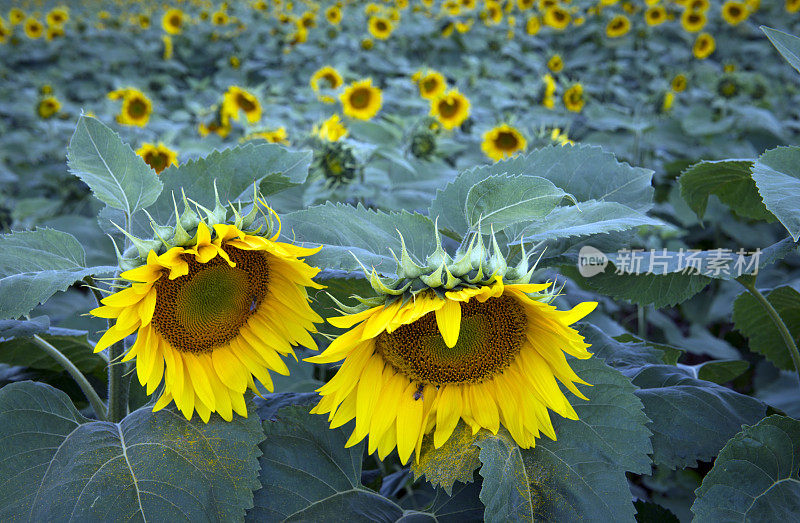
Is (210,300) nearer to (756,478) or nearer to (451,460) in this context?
(451,460)

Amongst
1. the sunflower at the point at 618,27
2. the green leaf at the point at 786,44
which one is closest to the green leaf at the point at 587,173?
the green leaf at the point at 786,44

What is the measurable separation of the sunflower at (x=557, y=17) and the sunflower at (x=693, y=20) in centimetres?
98

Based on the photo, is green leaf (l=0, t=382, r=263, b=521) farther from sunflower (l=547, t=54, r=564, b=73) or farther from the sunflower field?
sunflower (l=547, t=54, r=564, b=73)

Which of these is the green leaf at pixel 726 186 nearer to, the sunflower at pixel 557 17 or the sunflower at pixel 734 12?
the sunflower at pixel 557 17

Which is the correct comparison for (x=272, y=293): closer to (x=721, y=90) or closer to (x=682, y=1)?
(x=721, y=90)

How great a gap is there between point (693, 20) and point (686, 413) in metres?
5.61

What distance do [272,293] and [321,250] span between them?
0.11 meters

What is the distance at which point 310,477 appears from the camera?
90 centimetres

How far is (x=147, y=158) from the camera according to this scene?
2.43 metres

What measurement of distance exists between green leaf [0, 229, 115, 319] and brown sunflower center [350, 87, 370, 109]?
2517 mm

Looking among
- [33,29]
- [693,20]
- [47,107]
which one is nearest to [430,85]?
[47,107]

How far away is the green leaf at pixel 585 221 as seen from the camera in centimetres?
84

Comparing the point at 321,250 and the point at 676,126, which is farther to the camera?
the point at 676,126

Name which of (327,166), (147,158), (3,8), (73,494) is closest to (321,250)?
(73,494)
